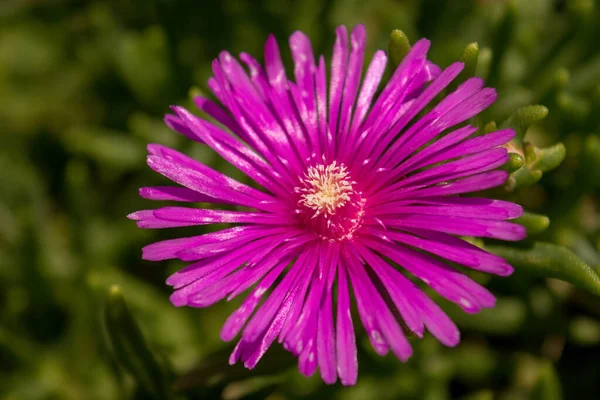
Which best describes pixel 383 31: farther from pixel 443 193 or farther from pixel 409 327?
pixel 409 327

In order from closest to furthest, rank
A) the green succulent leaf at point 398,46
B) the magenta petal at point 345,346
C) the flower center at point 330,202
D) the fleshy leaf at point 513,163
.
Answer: the magenta petal at point 345,346
the fleshy leaf at point 513,163
the green succulent leaf at point 398,46
the flower center at point 330,202

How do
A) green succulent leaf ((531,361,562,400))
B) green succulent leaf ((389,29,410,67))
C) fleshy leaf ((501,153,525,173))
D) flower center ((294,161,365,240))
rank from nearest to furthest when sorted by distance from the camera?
fleshy leaf ((501,153,525,173)) → green succulent leaf ((389,29,410,67)) → flower center ((294,161,365,240)) → green succulent leaf ((531,361,562,400))

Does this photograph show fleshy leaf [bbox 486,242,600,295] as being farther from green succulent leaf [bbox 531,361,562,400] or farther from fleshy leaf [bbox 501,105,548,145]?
green succulent leaf [bbox 531,361,562,400]

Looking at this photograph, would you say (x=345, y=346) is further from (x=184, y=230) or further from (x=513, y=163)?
(x=184, y=230)

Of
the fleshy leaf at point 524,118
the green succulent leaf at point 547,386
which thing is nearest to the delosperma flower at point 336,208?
the fleshy leaf at point 524,118

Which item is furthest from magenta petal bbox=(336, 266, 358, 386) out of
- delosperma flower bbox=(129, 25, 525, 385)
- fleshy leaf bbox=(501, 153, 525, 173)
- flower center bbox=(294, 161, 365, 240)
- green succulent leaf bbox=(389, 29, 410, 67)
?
green succulent leaf bbox=(389, 29, 410, 67)

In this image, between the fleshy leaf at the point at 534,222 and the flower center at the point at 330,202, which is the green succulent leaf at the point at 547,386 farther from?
the flower center at the point at 330,202

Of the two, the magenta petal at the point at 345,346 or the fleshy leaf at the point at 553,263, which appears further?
the fleshy leaf at the point at 553,263

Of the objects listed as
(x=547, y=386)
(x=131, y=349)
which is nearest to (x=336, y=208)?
(x=131, y=349)
